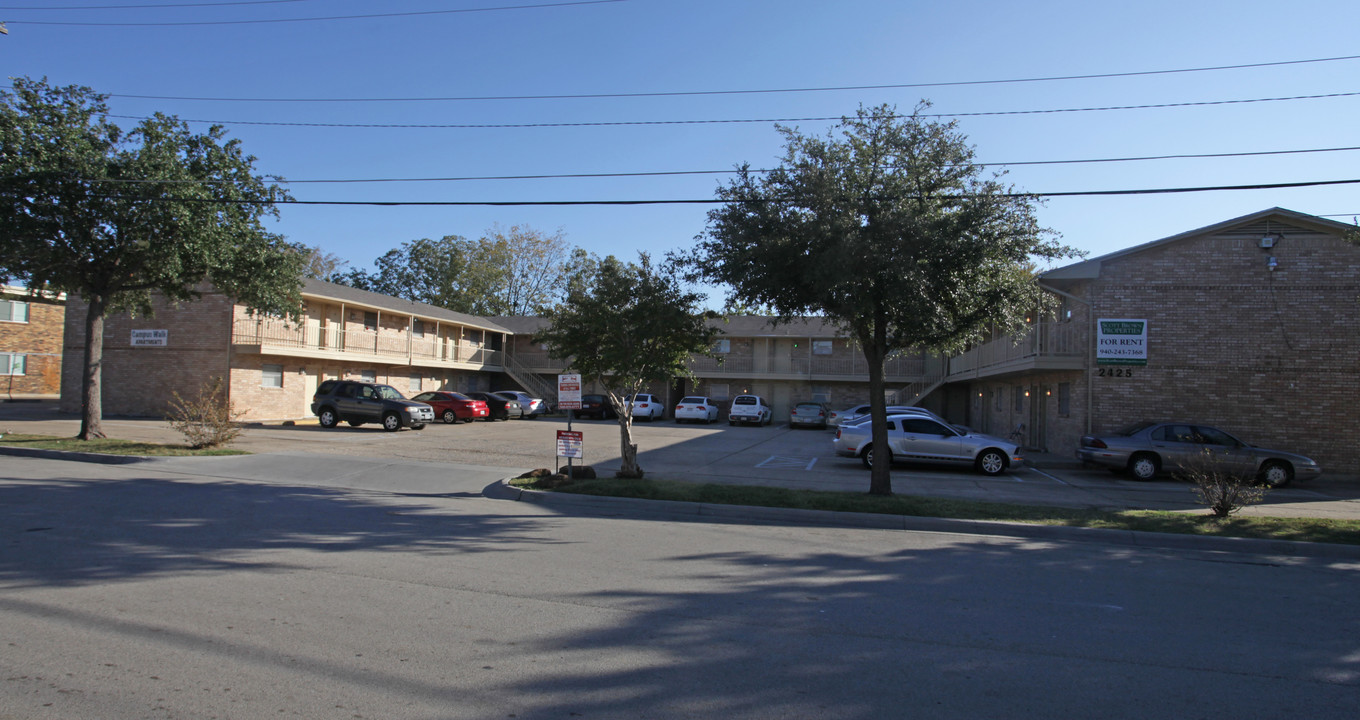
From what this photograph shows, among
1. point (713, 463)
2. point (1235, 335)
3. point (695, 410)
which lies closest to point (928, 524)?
point (713, 463)

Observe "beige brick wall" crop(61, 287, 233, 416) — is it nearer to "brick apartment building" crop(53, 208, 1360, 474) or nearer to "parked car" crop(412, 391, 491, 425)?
"brick apartment building" crop(53, 208, 1360, 474)

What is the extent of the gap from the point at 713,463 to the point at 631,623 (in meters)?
13.5

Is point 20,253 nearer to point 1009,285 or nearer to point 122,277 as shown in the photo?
point 122,277

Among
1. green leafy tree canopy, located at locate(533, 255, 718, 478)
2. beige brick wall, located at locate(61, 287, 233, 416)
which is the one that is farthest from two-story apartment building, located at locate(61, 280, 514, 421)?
green leafy tree canopy, located at locate(533, 255, 718, 478)

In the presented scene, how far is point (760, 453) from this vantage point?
22.4 metres

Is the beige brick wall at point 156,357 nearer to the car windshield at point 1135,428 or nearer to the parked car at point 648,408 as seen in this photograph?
the parked car at point 648,408

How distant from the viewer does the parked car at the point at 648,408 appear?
3841 cm

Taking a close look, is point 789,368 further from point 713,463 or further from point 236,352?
point 236,352

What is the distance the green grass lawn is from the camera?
1645 centimetres

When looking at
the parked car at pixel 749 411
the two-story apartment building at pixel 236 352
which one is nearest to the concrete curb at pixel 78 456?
the two-story apartment building at pixel 236 352

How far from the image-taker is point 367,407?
1049 inches

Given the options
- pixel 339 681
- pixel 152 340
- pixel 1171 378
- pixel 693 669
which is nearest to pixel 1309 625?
pixel 693 669

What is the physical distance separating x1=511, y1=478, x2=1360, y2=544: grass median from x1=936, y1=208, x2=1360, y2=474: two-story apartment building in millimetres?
8794

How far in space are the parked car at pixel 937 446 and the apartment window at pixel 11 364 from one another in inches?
1622
